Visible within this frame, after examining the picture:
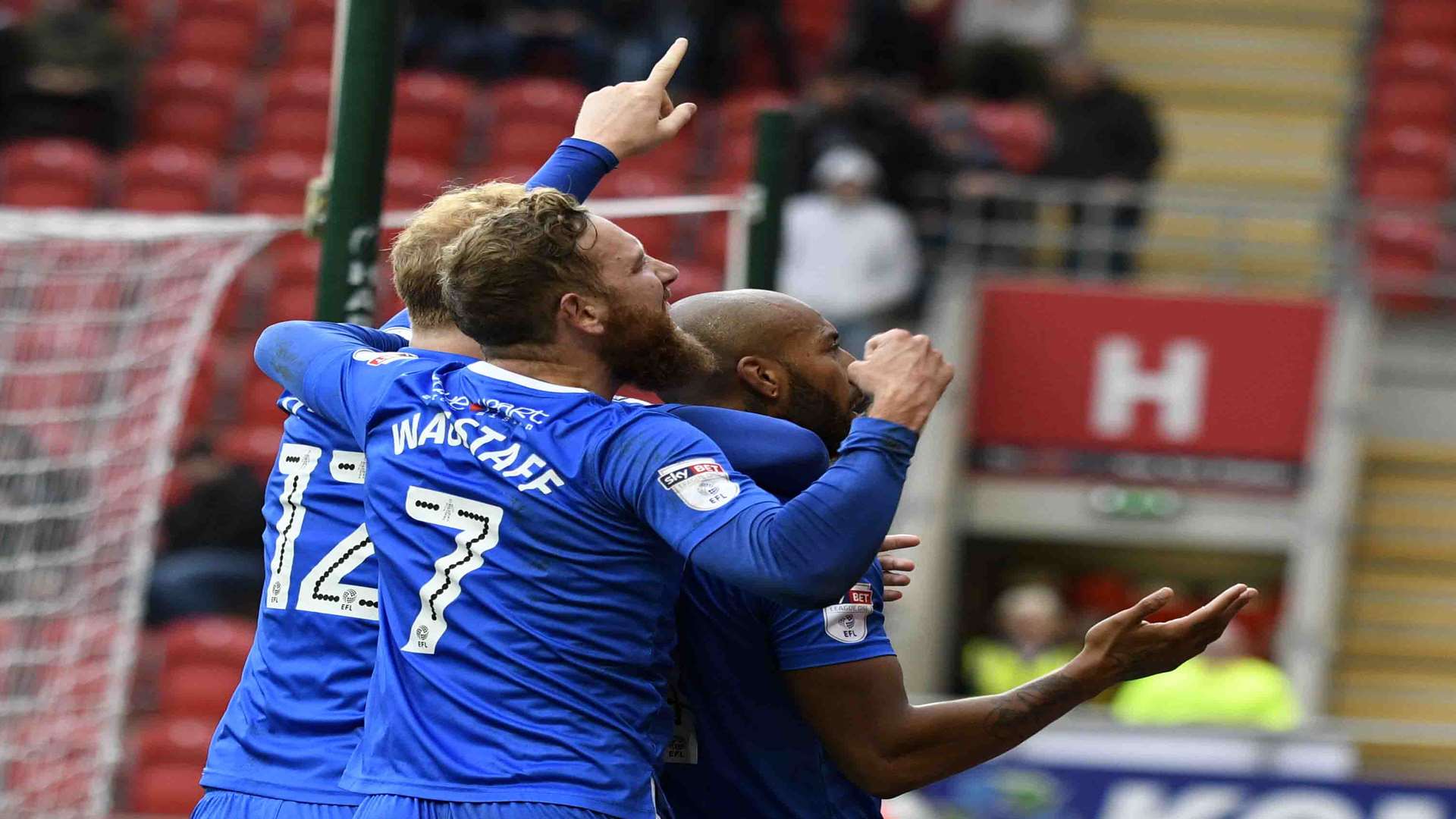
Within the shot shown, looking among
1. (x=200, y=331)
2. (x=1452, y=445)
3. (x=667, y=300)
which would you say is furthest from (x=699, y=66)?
(x=667, y=300)

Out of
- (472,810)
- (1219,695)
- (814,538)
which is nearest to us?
(814,538)

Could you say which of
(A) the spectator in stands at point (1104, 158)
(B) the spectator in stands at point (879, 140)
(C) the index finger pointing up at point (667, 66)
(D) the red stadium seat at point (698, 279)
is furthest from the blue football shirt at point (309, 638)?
(A) the spectator in stands at point (1104, 158)

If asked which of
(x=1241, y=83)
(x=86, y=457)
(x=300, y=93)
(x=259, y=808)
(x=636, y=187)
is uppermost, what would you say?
(x=1241, y=83)

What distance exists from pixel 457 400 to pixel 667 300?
0.33 meters

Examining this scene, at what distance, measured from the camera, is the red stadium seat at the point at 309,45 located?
1219 cm

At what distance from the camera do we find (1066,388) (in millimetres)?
10211

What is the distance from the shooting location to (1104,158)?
34.7ft

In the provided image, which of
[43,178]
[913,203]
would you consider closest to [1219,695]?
[913,203]

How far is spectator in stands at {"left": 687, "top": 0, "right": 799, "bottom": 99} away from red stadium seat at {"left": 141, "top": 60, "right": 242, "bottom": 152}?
2.83m

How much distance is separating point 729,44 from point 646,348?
346 inches

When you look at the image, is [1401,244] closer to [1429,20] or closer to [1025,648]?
[1429,20]

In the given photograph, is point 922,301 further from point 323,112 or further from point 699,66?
point 323,112

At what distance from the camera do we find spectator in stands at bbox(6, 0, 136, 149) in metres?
10.9

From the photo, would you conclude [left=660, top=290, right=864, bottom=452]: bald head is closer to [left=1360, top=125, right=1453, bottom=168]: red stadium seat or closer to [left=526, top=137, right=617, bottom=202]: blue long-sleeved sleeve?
[left=526, top=137, right=617, bottom=202]: blue long-sleeved sleeve
